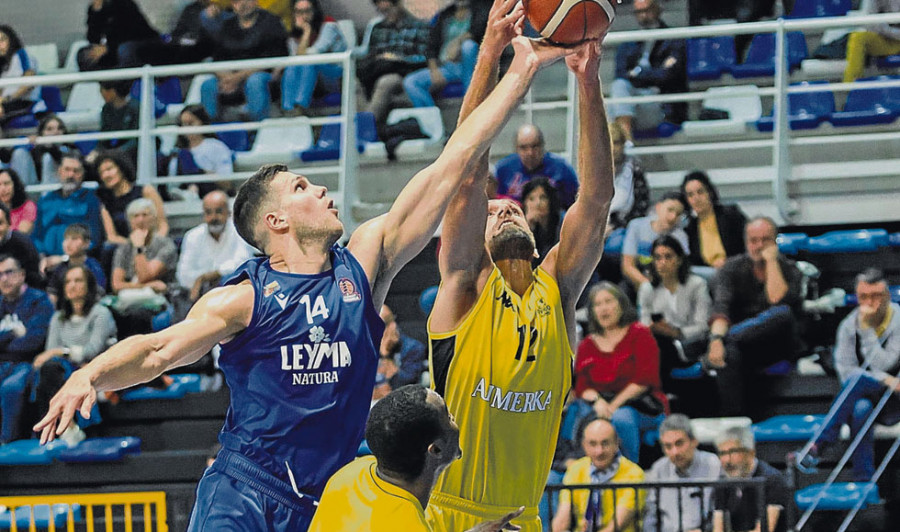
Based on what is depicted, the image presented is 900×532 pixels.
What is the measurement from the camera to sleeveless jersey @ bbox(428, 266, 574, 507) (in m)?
4.88

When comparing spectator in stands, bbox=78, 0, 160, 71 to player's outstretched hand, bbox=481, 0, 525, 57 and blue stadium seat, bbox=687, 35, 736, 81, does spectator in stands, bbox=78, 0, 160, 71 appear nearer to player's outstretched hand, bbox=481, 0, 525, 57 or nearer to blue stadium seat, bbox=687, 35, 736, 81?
blue stadium seat, bbox=687, 35, 736, 81

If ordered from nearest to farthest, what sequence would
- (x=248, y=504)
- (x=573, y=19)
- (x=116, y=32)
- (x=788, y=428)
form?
(x=248, y=504), (x=573, y=19), (x=788, y=428), (x=116, y=32)

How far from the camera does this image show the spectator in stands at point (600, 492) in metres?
7.34

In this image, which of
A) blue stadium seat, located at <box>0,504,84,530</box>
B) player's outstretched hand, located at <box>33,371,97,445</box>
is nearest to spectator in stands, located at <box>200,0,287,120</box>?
blue stadium seat, located at <box>0,504,84,530</box>

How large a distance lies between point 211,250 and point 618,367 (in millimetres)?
3400

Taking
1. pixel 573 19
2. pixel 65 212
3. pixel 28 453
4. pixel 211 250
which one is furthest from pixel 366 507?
pixel 65 212

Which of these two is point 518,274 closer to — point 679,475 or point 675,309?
point 679,475

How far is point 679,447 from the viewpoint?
7.66m

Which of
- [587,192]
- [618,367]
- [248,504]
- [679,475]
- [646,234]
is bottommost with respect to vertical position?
[679,475]

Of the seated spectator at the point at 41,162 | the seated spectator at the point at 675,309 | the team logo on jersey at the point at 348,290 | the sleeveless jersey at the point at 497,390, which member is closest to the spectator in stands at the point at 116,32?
the seated spectator at the point at 41,162

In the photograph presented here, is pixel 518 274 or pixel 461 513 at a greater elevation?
pixel 518 274

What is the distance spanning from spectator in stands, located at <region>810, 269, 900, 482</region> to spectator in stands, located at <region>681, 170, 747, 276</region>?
1.04m

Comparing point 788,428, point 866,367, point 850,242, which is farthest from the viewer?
point 850,242

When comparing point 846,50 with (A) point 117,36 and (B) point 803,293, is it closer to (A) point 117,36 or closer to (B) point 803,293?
(B) point 803,293
